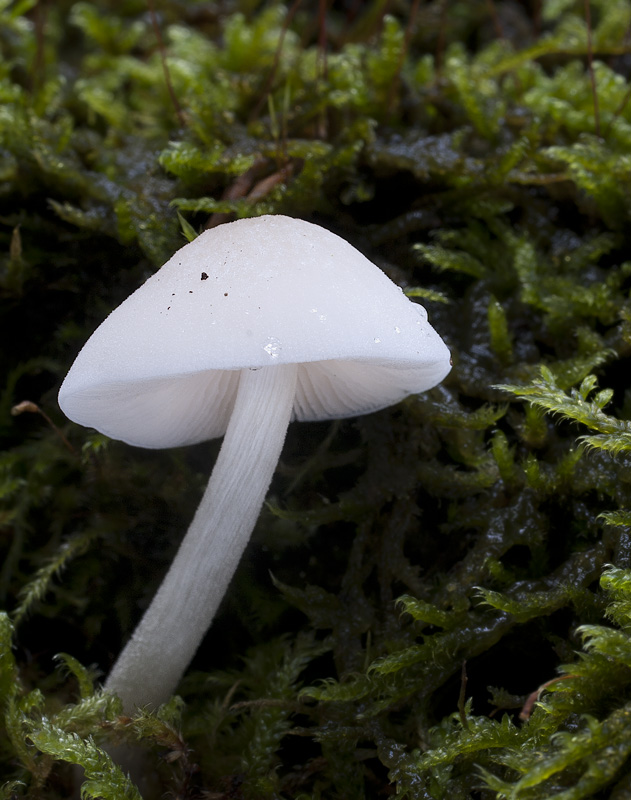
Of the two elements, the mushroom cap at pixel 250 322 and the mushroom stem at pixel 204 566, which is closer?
the mushroom cap at pixel 250 322

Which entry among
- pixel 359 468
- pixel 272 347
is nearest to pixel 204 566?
pixel 359 468

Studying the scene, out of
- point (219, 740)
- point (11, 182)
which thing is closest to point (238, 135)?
point (11, 182)

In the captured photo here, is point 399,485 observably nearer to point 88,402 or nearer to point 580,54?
point 88,402

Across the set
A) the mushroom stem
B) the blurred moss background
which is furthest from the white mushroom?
the blurred moss background

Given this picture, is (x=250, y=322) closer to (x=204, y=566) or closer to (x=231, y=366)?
(x=231, y=366)

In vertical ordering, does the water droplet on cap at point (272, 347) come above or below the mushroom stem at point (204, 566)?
above

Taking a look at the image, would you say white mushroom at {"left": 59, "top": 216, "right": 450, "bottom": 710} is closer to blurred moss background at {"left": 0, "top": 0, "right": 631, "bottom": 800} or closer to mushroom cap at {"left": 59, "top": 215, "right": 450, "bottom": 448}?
mushroom cap at {"left": 59, "top": 215, "right": 450, "bottom": 448}

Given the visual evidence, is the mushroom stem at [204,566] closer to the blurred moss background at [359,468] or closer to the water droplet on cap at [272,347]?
the blurred moss background at [359,468]

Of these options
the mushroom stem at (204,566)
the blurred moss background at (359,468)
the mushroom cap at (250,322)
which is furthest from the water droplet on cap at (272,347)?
the blurred moss background at (359,468)
